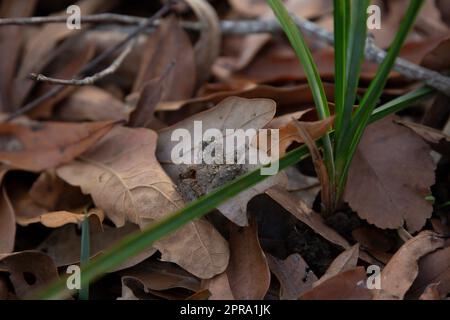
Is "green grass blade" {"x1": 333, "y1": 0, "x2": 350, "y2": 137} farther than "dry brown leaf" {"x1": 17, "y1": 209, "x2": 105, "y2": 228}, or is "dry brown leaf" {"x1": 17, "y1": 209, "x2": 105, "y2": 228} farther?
"dry brown leaf" {"x1": 17, "y1": 209, "x2": 105, "y2": 228}

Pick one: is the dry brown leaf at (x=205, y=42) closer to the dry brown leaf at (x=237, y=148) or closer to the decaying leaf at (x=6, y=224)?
the dry brown leaf at (x=237, y=148)

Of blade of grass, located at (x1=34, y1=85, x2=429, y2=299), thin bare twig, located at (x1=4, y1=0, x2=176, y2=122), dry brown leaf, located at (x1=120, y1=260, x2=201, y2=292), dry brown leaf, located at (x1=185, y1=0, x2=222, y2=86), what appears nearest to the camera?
blade of grass, located at (x1=34, y1=85, x2=429, y2=299)

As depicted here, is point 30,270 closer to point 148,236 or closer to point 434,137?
point 148,236

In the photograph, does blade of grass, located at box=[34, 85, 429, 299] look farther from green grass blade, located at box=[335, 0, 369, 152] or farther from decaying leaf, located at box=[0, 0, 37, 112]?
decaying leaf, located at box=[0, 0, 37, 112]

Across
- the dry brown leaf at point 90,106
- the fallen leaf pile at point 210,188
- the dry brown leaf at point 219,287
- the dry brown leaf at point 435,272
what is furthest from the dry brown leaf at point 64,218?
the dry brown leaf at point 435,272

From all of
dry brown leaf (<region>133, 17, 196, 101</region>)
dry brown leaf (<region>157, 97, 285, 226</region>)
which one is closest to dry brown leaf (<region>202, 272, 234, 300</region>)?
dry brown leaf (<region>157, 97, 285, 226</region>)

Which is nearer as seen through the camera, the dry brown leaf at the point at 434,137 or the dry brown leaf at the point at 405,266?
the dry brown leaf at the point at 405,266

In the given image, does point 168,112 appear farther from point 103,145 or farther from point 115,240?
point 115,240
